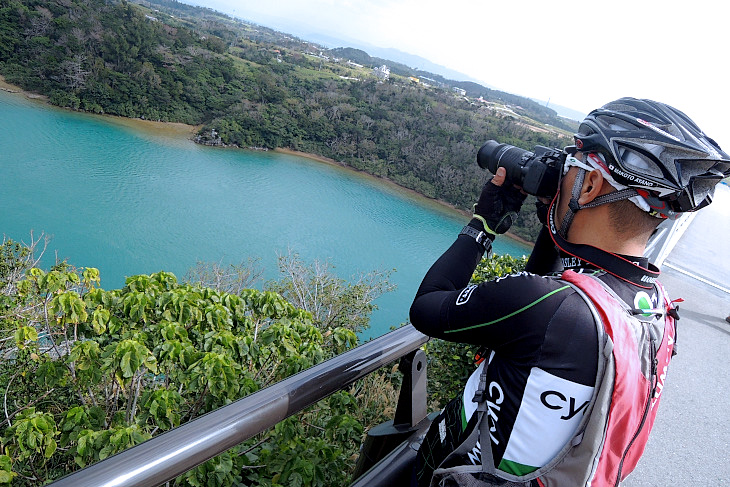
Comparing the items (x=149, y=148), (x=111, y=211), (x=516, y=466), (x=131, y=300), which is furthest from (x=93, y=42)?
(x=516, y=466)

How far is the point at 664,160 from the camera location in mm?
864

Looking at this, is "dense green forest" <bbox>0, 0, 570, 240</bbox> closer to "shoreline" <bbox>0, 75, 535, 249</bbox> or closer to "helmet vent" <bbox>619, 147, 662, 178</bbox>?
"shoreline" <bbox>0, 75, 535, 249</bbox>

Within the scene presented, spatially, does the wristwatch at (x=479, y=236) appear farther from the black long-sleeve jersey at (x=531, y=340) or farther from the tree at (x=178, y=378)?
the tree at (x=178, y=378)

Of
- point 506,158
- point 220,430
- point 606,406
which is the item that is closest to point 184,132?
point 506,158

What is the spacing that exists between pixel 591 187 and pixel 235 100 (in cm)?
4395

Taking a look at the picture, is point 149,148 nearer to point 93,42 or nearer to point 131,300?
point 93,42

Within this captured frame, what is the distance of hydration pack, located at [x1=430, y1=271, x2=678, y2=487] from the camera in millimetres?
740

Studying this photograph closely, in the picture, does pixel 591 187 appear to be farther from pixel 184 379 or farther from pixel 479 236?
pixel 184 379

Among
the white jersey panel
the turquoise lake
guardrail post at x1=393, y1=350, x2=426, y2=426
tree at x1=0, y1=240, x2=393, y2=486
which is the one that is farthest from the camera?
the turquoise lake

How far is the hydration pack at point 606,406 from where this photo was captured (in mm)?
740

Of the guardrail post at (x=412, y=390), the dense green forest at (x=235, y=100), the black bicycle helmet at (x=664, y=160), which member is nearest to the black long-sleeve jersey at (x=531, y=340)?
the black bicycle helmet at (x=664, y=160)

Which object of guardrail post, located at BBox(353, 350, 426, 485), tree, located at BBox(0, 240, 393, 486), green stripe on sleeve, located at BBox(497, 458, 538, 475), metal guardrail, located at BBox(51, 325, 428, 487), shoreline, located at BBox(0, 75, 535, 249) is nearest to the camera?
metal guardrail, located at BBox(51, 325, 428, 487)

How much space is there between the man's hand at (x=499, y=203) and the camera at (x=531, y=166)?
0.08 ft

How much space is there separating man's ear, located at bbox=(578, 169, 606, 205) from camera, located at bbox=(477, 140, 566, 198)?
0.30ft
